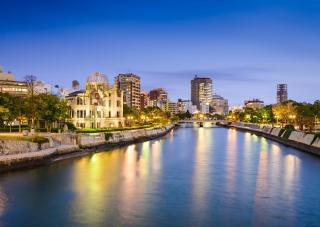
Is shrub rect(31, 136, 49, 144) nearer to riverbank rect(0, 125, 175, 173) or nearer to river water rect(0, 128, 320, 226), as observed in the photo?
riverbank rect(0, 125, 175, 173)

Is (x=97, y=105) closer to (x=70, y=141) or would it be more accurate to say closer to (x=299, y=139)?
(x=70, y=141)

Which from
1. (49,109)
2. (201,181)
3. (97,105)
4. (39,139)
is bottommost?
(201,181)

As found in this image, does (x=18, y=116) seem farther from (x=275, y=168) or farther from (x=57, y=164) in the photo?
(x=275, y=168)

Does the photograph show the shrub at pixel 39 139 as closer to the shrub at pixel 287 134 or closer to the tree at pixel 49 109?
the tree at pixel 49 109

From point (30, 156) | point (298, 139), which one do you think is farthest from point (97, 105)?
point (30, 156)

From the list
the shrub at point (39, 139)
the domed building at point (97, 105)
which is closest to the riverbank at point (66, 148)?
the shrub at point (39, 139)

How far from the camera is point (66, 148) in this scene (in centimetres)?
5581

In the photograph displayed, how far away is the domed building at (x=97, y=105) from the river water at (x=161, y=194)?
154 feet

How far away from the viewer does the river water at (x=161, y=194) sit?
86.9 ft

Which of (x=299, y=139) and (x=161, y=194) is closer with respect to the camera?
(x=161, y=194)

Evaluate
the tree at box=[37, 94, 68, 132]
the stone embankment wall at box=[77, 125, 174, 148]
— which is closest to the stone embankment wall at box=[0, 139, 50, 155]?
the stone embankment wall at box=[77, 125, 174, 148]

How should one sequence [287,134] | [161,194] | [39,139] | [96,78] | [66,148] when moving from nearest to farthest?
[161,194] < [39,139] < [66,148] < [287,134] < [96,78]

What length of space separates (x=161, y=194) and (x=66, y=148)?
84.9 ft

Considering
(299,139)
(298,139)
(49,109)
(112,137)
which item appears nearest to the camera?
(49,109)
